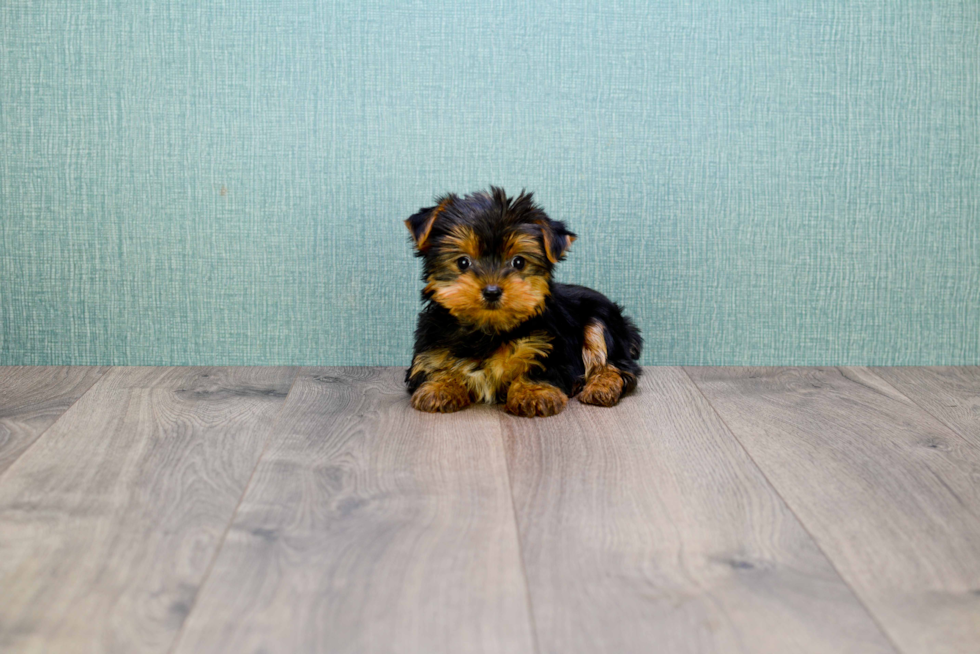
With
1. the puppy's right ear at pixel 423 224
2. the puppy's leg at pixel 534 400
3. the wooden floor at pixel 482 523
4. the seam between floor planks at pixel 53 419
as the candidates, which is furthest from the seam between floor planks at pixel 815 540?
the seam between floor planks at pixel 53 419

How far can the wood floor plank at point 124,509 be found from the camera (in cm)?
133

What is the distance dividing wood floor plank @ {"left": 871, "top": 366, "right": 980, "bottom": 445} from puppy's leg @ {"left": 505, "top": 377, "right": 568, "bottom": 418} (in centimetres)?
101

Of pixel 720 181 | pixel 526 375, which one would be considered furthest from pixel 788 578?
pixel 720 181

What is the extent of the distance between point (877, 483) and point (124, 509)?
4.99ft

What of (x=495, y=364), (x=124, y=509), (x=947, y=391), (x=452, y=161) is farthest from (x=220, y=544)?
(x=947, y=391)

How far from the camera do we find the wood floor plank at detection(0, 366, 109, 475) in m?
2.10

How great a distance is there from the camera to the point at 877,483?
189 cm

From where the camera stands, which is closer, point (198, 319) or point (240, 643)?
point (240, 643)

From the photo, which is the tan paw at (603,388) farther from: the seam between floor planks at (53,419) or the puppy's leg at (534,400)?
the seam between floor planks at (53,419)

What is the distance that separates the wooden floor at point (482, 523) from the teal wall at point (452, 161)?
1.19 ft

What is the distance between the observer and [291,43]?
268 cm

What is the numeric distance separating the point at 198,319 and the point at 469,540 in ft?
5.13

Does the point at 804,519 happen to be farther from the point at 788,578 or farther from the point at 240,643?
the point at 240,643

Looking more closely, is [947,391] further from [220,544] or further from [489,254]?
[220,544]
